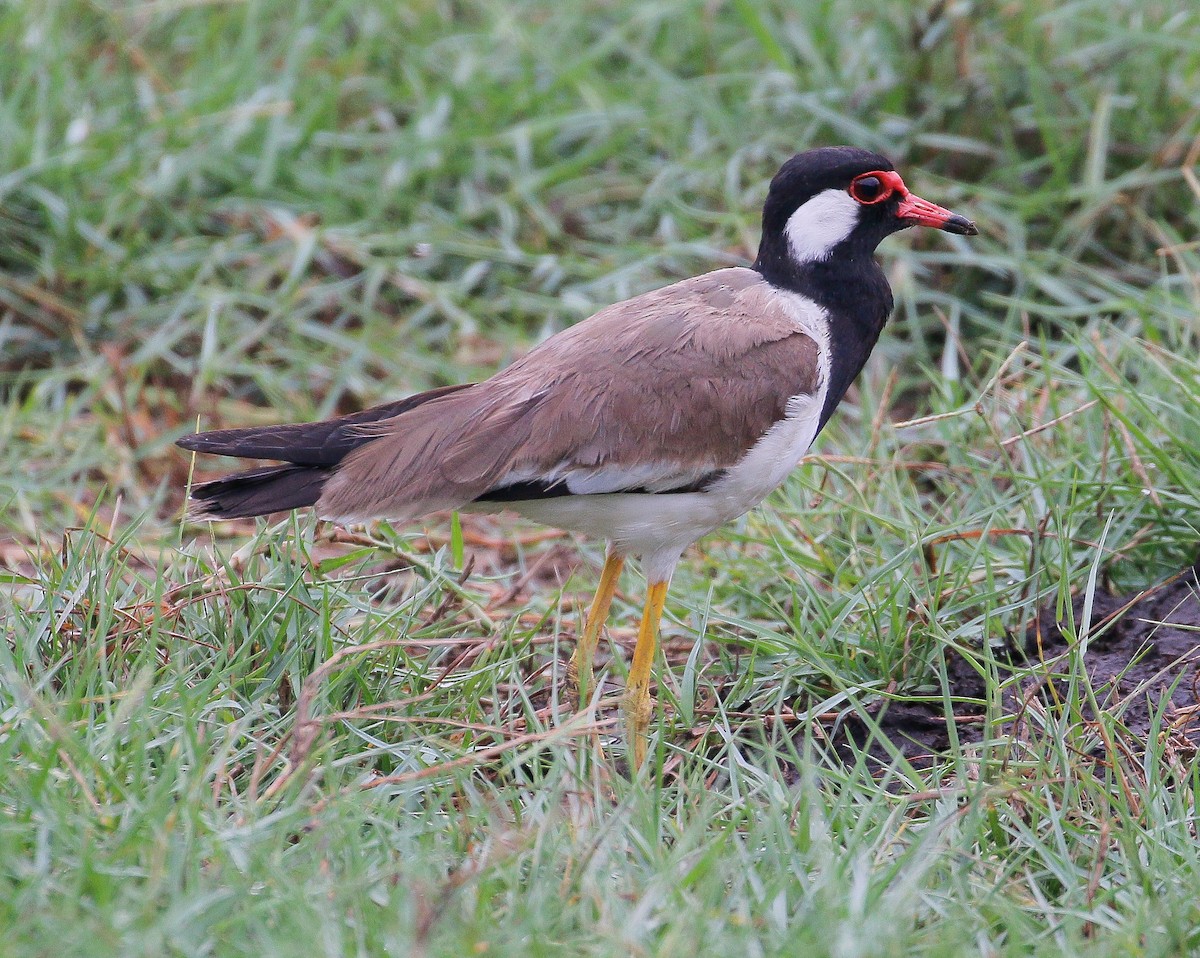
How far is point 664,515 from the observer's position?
11.8 ft

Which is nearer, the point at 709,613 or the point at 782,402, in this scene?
the point at 782,402

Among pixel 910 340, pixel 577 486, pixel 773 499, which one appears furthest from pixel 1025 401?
pixel 577 486

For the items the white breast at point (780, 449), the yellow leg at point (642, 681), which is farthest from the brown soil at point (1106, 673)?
the white breast at point (780, 449)

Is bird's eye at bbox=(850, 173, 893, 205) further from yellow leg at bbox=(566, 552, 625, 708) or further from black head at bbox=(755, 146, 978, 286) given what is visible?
yellow leg at bbox=(566, 552, 625, 708)

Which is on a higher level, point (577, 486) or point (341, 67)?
point (341, 67)

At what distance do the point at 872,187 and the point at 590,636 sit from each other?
1.43 m

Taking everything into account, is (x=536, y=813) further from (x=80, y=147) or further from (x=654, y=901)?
(x=80, y=147)

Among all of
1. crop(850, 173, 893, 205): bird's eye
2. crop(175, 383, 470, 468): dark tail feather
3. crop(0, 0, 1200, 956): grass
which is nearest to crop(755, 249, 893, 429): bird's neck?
crop(850, 173, 893, 205): bird's eye

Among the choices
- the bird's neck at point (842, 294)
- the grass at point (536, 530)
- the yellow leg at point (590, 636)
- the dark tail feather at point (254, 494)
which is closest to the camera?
the grass at point (536, 530)

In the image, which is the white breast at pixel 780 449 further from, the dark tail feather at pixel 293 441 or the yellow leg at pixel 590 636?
the dark tail feather at pixel 293 441

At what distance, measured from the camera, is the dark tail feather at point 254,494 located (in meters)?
3.46

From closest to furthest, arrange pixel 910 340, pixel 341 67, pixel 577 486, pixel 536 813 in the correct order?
pixel 536 813, pixel 577 486, pixel 910 340, pixel 341 67

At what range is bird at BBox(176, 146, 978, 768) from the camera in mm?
3520

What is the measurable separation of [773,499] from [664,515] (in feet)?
3.83
